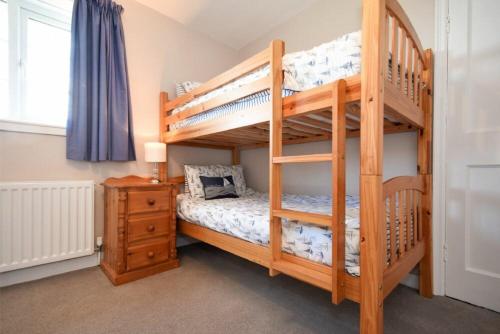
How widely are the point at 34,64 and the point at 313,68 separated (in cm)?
229

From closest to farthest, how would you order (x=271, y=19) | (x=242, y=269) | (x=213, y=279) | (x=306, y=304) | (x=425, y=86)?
(x=306, y=304), (x=425, y=86), (x=213, y=279), (x=242, y=269), (x=271, y=19)

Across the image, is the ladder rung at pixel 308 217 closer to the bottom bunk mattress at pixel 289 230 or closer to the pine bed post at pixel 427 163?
the bottom bunk mattress at pixel 289 230

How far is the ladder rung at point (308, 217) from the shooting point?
1.04 metres

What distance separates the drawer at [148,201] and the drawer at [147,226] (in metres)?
0.07

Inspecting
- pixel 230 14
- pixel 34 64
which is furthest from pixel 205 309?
pixel 230 14

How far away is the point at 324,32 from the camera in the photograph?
7.97 feet

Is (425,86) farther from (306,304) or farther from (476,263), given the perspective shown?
(306,304)

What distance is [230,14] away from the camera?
2.64 metres

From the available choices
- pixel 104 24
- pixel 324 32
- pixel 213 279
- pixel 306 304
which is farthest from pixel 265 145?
pixel 104 24

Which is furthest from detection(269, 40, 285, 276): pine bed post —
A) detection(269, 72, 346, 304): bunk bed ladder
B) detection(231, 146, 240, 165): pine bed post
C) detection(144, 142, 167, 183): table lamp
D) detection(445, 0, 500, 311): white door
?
detection(231, 146, 240, 165): pine bed post

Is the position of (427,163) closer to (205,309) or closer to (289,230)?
(289,230)

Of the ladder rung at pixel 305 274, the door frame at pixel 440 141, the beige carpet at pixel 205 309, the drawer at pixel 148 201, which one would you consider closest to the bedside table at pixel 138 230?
the drawer at pixel 148 201

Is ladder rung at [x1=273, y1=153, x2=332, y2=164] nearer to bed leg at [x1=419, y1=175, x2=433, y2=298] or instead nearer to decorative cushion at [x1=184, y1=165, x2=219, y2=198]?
bed leg at [x1=419, y1=175, x2=433, y2=298]

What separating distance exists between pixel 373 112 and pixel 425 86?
3.57 feet
